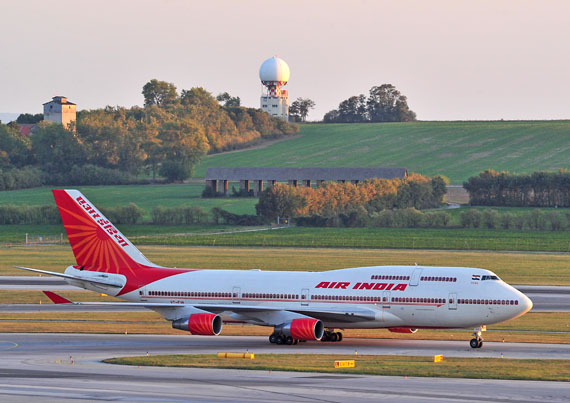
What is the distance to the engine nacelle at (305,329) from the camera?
47891mm

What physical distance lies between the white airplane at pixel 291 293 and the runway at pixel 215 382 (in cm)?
173

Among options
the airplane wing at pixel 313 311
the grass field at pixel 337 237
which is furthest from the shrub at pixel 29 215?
the airplane wing at pixel 313 311

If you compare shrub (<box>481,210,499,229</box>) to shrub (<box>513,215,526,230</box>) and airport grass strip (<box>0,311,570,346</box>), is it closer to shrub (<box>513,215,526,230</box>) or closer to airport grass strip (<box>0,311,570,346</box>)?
shrub (<box>513,215,526,230</box>)

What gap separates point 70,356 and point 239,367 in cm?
828

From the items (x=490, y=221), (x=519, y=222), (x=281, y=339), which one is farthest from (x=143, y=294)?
(x=519, y=222)

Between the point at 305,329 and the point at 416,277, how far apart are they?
6.26 metres

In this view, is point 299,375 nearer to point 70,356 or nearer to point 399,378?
point 399,378

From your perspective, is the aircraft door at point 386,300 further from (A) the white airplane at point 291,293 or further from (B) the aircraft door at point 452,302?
(B) the aircraft door at point 452,302

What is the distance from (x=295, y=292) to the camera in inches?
1991

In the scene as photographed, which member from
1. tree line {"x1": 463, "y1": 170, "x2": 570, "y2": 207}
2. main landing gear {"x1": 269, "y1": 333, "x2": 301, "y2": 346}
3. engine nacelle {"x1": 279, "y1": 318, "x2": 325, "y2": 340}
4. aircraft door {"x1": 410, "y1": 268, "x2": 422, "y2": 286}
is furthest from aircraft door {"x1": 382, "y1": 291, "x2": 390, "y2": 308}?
tree line {"x1": 463, "y1": 170, "x2": 570, "y2": 207}

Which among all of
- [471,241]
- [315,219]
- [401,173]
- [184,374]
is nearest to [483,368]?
[184,374]

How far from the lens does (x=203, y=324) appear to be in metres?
48.9

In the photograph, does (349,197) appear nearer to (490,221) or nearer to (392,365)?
(490,221)

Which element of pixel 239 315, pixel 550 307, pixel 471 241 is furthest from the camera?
pixel 471 241
